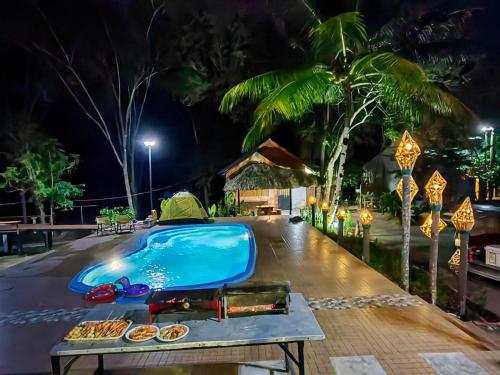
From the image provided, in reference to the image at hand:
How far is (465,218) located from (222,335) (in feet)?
12.4

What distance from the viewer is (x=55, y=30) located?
52.1ft

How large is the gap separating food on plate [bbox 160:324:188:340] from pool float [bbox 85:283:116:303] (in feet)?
10.3

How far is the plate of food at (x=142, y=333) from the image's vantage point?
2.80 metres

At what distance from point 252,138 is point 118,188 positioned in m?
15.9

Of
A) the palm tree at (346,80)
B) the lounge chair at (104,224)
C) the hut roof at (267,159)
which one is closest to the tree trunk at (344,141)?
the palm tree at (346,80)

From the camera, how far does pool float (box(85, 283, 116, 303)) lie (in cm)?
561

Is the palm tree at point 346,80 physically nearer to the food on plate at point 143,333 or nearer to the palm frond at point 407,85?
the palm frond at point 407,85

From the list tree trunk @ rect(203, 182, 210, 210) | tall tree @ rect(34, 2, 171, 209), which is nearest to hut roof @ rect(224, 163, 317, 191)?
tall tree @ rect(34, 2, 171, 209)

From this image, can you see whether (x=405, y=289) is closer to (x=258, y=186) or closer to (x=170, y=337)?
(x=170, y=337)

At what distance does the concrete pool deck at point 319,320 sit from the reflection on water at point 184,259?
62 centimetres

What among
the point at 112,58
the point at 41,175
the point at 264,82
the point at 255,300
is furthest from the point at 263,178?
the point at 255,300

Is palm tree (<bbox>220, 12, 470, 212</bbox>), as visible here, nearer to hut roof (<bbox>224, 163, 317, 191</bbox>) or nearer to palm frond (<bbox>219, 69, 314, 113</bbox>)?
palm frond (<bbox>219, 69, 314, 113</bbox>)

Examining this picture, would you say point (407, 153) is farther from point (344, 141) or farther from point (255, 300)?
point (344, 141)

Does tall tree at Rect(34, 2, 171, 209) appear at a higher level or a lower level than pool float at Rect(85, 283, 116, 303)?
higher
